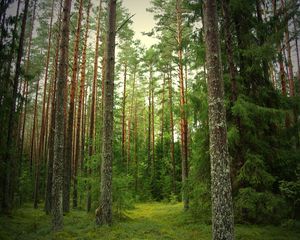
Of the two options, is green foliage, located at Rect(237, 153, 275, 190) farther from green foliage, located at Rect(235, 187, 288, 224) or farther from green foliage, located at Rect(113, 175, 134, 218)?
green foliage, located at Rect(113, 175, 134, 218)

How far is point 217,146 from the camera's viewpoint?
553cm

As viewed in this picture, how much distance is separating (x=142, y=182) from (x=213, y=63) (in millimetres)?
24250

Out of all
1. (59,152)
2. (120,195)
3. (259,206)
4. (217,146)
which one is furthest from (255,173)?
(59,152)

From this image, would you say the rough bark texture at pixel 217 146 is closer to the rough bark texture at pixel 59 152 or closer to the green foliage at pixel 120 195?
the rough bark texture at pixel 59 152

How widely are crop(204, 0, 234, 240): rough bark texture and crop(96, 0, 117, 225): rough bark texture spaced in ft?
16.0

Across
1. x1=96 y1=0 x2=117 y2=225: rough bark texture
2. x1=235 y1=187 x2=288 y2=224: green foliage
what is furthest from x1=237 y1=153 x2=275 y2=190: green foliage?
x1=96 y1=0 x2=117 y2=225: rough bark texture

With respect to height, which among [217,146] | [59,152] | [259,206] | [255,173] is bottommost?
[259,206]

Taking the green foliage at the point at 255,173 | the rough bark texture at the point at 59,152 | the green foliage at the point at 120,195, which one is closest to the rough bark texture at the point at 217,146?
the green foliage at the point at 255,173

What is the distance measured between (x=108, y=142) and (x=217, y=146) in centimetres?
515

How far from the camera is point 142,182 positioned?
28547mm

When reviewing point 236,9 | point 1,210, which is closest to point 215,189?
point 236,9

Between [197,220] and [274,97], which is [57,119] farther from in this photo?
[274,97]

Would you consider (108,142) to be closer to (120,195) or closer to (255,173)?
(120,195)

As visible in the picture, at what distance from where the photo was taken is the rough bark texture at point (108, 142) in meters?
9.33
